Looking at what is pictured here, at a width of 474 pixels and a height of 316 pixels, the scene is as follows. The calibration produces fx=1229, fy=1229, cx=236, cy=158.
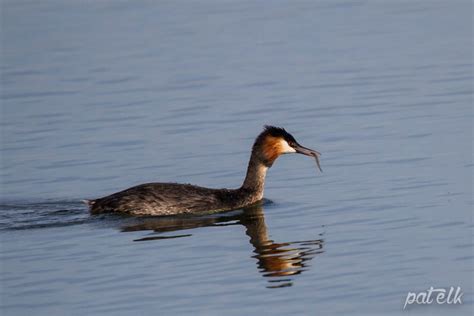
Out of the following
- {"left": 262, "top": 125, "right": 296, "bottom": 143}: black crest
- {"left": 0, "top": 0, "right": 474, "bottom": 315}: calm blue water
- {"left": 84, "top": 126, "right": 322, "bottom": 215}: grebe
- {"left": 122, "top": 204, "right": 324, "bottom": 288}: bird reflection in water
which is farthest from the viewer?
{"left": 262, "top": 125, "right": 296, "bottom": 143}: black crest

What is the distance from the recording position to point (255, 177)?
17281 mm

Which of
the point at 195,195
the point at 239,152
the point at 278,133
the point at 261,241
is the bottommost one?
the point at 261,241

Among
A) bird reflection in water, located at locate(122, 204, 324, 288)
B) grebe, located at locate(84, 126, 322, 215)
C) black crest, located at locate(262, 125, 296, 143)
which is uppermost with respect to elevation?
black crest, located at locate(262, 125, 296, 143)

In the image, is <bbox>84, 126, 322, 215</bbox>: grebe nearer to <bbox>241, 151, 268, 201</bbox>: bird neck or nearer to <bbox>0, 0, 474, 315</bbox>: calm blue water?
<bbox>241, 151, 268, 201</bbox>: bird neck

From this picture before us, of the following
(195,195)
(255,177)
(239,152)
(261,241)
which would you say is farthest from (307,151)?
(239,152)

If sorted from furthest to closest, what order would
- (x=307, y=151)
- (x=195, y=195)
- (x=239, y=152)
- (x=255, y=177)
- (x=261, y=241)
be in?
(x=239, y=152), (x=255, y=177), (x=307, y=151), (x=195, y=195), (x=261, y=241)

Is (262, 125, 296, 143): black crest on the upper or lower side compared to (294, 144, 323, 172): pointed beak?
upper

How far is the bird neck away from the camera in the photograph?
56.5 feet

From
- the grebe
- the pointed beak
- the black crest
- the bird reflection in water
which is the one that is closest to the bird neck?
the grebe

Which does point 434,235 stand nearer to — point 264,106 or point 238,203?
point 238,203

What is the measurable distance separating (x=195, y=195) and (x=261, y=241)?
6.37ft

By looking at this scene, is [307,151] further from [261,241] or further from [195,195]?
[261,241]

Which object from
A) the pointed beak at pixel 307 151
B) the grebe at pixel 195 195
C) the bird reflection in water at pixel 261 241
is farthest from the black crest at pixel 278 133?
the bird reflection in water at pixel 261 241

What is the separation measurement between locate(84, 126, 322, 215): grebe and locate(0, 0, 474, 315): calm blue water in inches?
7.9
